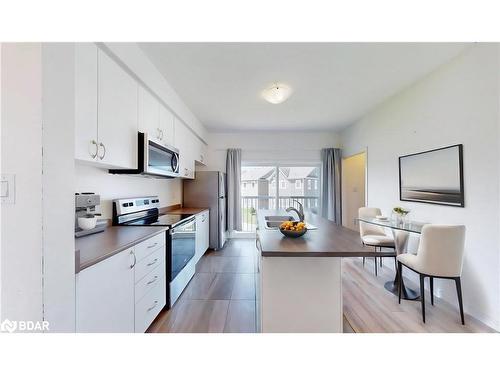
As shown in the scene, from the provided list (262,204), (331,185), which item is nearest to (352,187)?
(331,185)

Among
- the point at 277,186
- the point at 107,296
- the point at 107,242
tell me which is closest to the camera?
the point at 107,296

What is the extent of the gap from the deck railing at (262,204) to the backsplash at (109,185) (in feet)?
7.85

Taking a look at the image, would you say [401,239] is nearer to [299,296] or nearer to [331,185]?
[299,296]

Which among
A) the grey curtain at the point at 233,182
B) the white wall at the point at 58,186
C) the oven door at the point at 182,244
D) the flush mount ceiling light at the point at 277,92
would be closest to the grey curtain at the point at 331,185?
the grey curtain at the point at 233,182

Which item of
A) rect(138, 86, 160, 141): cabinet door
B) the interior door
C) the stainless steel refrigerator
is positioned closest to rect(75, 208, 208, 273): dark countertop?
rect(138, 86, 160, 141): cabinet door

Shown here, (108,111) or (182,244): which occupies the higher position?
(108,111)

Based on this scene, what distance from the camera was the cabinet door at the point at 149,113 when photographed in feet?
6.61

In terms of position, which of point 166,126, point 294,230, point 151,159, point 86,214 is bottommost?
point 294,230

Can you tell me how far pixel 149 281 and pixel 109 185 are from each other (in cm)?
104

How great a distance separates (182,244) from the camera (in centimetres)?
241

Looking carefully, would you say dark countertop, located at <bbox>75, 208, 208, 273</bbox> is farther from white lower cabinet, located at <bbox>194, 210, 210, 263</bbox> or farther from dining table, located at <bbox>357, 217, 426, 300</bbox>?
dining table, located at <bbox>357, 217, 426, 300</bbox>

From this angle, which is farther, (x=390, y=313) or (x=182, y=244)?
(x=182, y=244)

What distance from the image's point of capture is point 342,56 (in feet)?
6.66
